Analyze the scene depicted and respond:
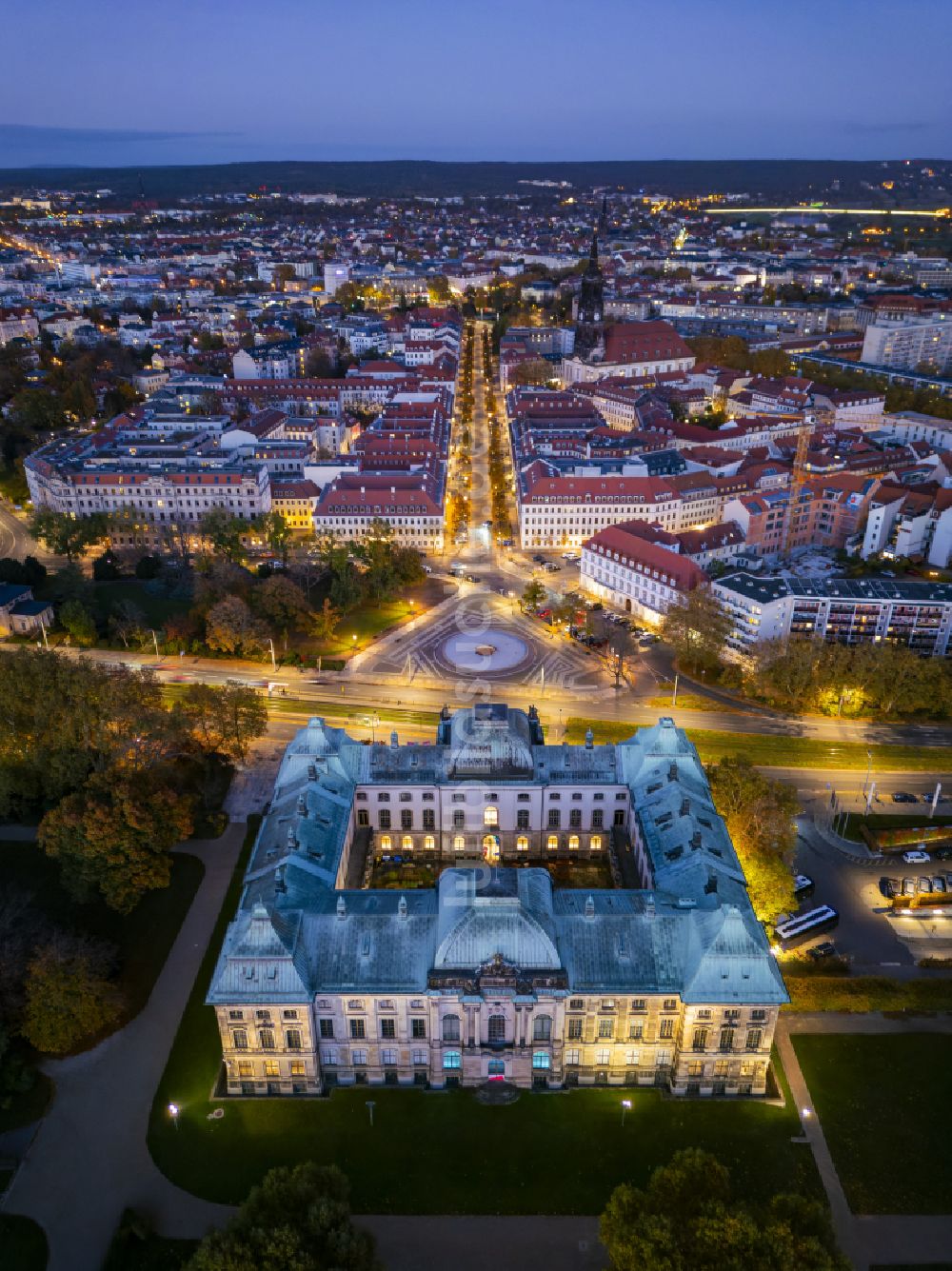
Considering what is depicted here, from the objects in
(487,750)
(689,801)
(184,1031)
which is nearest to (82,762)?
(184,1031)

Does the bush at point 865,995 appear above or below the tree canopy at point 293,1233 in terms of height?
below

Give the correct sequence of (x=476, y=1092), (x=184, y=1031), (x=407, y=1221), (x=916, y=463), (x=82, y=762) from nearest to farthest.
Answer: (x=407, y=1221), (x=476, y=1092), (x=184, y=1031), (x=82, y=762), (x=916, y=463)

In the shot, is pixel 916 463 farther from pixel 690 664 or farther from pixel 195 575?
pixel 195 575

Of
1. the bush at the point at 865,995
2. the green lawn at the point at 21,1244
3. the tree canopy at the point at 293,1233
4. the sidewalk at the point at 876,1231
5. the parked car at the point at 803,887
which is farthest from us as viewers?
the parked car at the point at 803,887

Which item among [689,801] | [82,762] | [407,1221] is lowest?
[407,1221]

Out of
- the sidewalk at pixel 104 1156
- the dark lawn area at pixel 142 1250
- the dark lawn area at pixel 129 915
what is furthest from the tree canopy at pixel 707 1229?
the dark lawn area at pixel 129 915

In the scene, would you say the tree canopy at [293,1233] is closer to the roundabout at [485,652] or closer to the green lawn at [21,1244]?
the green lawn at [21,1244]
